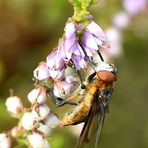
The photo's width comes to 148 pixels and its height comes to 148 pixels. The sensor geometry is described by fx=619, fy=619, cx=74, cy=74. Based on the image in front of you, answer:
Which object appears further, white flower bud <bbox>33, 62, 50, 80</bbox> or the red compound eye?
the red compound eye

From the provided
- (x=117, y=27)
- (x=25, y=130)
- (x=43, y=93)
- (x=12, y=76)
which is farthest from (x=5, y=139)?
(x=12, y=76)

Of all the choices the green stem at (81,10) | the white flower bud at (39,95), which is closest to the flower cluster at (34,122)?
the white flower bud at (39,95)

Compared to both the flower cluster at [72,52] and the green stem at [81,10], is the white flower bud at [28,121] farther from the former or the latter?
the green stem at [81,10]

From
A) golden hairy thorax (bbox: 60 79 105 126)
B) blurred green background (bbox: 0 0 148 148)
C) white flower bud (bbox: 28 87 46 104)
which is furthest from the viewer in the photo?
blurred green background (bbox: 0 0 148 148)

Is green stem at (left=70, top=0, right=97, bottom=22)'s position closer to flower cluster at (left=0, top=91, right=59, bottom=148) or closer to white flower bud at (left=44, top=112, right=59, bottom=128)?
flower cluster at (left=0, top=91, right=59, bottom=148)

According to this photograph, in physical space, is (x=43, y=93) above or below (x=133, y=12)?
below

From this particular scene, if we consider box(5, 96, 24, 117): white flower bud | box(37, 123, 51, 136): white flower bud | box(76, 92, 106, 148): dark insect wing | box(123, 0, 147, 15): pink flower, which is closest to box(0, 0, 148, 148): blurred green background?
box(123, 0, 147, 15): pink flower

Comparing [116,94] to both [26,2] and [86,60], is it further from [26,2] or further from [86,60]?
[86,60]
